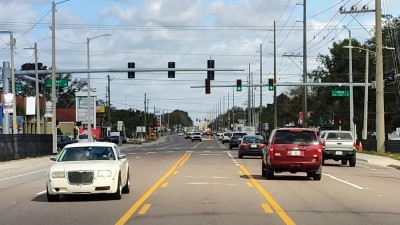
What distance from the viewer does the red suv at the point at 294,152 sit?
20.9m

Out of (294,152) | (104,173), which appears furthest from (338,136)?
(104,173)

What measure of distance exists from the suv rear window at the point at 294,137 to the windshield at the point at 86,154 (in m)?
7.54

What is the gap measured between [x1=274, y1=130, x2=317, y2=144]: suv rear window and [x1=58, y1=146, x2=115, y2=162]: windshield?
7.54 metres

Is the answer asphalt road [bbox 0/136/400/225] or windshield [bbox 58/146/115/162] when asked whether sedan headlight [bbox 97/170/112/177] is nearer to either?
asphalt road [bbox 0/136/400/225]

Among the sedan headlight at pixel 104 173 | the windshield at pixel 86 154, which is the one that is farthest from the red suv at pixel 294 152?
the sedan headlight at pixel 104 173

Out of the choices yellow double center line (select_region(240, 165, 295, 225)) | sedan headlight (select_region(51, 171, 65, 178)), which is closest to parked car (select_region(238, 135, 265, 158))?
yellow double center line (select_region(240, 165, 295, 225))

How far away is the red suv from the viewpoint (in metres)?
20.9

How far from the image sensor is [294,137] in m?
21.2

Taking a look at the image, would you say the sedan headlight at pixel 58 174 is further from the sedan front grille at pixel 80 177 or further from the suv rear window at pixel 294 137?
the suv rear window at pixel 294 137

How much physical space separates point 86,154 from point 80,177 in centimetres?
137

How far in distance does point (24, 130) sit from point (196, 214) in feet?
218

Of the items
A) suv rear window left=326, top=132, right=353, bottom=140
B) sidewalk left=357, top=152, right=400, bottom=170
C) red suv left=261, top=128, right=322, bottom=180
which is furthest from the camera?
sidewalk left=357, top=152, right=400, bottom=170

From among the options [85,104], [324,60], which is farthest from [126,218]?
[324,60]

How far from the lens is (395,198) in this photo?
1583 centimetres
